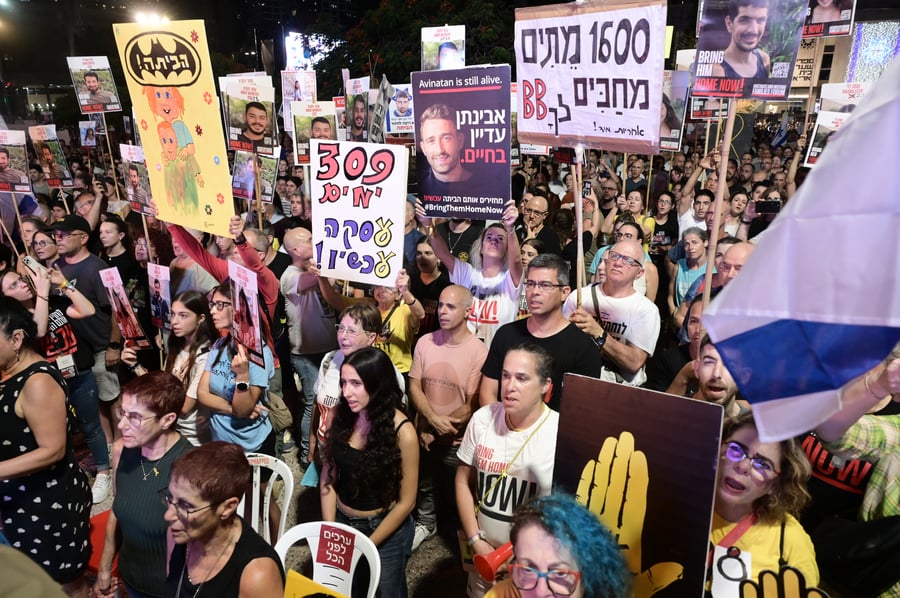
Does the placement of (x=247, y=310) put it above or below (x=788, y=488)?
above

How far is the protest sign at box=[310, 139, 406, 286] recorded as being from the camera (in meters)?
4.19

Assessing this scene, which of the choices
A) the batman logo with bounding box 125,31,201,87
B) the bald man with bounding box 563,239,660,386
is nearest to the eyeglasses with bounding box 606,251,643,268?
the bald man with bounding box 563,239,660,386

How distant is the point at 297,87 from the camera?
31.0 ft

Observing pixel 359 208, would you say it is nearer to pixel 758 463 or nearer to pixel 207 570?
pixel 207 570

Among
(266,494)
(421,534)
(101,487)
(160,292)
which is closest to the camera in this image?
(266,494)

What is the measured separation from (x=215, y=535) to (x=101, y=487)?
11.2 ft

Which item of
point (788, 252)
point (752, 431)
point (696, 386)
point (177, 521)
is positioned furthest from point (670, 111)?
point (177, 521)

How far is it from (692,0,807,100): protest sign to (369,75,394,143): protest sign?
4.52 m

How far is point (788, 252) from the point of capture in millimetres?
1488

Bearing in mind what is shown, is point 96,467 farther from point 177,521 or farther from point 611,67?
point 611,67

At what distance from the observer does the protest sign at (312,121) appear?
8258mm

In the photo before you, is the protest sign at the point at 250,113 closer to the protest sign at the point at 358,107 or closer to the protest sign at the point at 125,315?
the protest sign at the point at 125,315

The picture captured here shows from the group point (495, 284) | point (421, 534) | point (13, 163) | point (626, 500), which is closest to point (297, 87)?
point (13, 163)

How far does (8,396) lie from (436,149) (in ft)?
9.71
